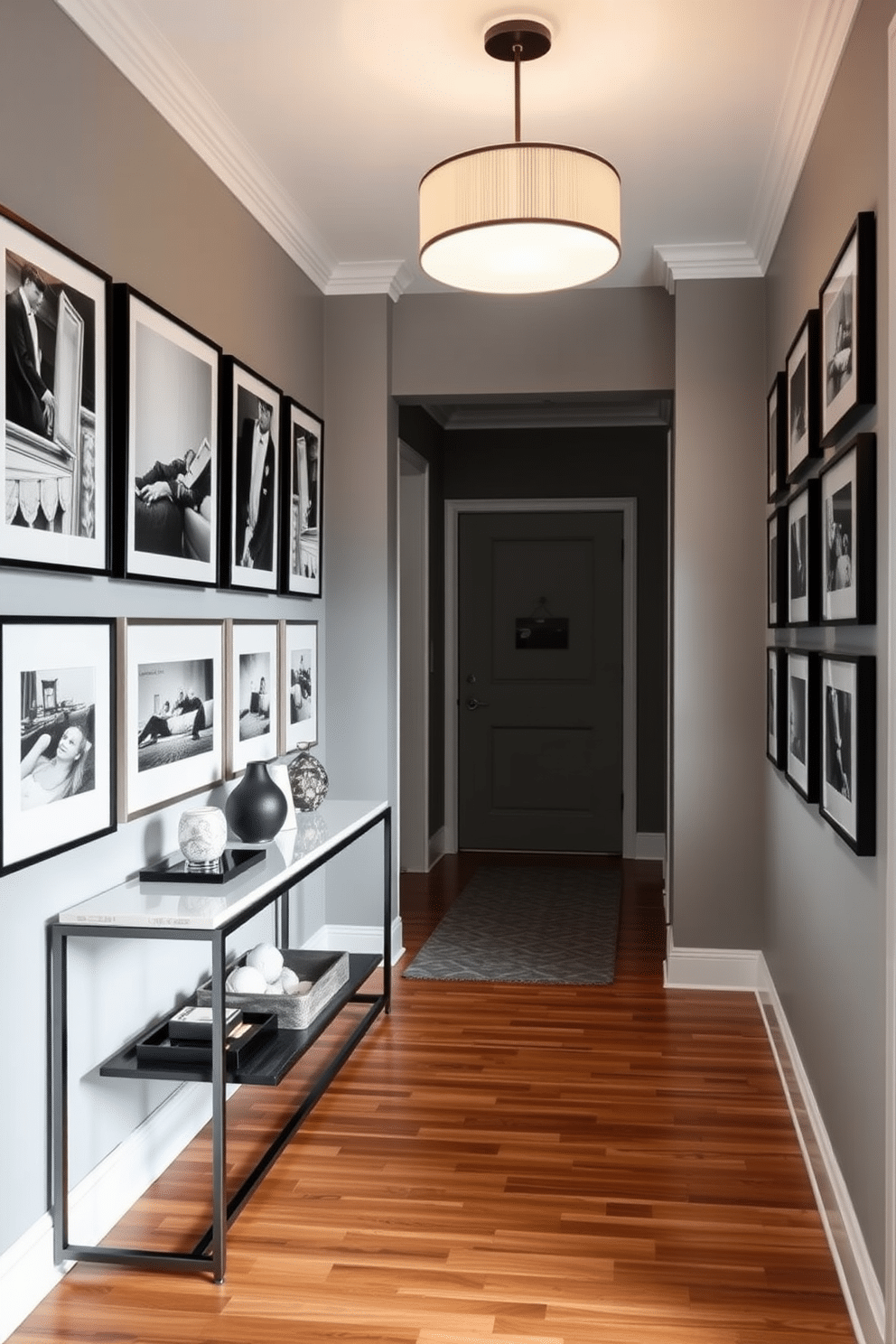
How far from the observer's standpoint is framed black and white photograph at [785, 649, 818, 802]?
2.88 m

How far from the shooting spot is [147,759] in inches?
114

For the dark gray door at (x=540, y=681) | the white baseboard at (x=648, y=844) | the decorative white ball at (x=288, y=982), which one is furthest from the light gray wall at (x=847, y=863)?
the dark gray door at (x=540, y=681)

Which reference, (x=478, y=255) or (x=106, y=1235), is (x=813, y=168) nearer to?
(x=478, y=255)

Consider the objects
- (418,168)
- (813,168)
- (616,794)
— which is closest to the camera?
(813,168)

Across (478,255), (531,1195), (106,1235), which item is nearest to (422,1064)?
(531,1195)

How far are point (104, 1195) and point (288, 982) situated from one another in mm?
760

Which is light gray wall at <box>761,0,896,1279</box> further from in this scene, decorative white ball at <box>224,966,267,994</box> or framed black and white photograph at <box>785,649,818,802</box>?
decorative white ball at <box>224,966,267,994</box>

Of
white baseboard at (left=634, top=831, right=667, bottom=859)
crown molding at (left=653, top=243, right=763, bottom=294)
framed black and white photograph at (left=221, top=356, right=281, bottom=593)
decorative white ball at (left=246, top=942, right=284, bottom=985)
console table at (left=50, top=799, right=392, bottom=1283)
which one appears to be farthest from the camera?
white baseboard at (left=634, top=831, right=667, bottom=859)

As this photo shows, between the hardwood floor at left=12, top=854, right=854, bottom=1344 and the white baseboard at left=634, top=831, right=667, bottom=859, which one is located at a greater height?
the white baseboard at left=634, top=831, right=667, bottom=859

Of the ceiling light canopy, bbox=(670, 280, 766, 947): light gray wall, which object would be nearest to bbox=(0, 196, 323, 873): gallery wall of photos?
the ceiling light canopy

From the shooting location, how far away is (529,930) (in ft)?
17.2

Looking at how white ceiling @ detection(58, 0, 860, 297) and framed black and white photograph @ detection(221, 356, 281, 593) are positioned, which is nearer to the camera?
white ceiling @ detection(58, 0, 860, 297)

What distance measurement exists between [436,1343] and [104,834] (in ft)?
3.98

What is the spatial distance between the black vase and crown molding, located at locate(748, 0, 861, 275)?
219cm
